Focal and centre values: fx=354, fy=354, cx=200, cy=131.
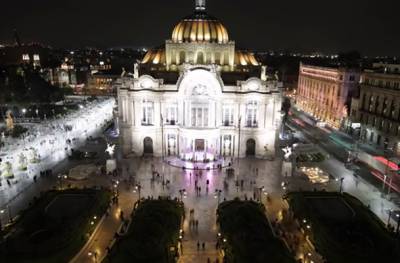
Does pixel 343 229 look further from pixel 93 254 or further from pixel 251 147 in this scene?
pixel 251 147

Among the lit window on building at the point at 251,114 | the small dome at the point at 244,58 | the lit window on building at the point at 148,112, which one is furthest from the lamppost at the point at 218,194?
the small dome at the point at 244,58

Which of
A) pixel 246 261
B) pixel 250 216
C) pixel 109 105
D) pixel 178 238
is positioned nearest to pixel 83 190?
pixel 178 238

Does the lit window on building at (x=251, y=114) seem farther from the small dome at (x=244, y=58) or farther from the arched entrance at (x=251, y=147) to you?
the small dome at (x=244, y=58)

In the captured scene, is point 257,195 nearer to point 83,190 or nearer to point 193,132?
point 193,132

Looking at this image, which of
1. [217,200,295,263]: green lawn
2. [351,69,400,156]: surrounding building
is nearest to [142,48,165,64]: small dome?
[351,69,400,156]: surrounding building

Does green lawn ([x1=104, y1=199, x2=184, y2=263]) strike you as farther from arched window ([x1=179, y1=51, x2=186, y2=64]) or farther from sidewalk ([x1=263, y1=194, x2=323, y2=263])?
arched window ([x1=179, y1=51, x2=186, y2=64])
